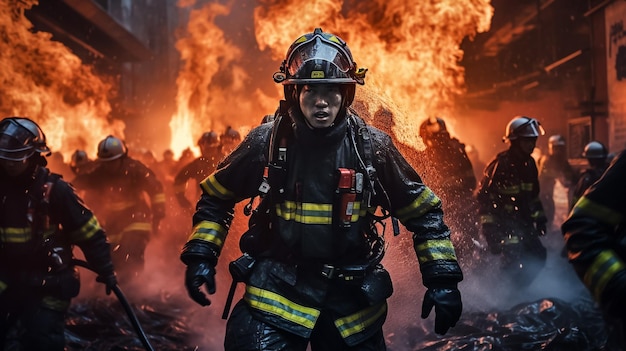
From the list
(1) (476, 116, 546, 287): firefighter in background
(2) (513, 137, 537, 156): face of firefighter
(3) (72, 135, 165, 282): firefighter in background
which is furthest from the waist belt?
(3) (72, 135, 165, 282): firefighter in background

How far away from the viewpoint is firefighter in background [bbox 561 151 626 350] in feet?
6.84

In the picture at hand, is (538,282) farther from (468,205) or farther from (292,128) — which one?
(292,128)

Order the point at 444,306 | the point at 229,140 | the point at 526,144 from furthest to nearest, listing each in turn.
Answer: the point at 229,140 → the point at 526,144 → the point at 444,306

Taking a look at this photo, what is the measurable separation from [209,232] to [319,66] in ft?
3.41

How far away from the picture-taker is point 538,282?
25.4ft

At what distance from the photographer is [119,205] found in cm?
791

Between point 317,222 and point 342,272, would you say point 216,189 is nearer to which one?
point 317,222

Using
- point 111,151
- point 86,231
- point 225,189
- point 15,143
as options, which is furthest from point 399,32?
point 225,189

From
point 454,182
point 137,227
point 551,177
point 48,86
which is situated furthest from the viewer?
point 48,86

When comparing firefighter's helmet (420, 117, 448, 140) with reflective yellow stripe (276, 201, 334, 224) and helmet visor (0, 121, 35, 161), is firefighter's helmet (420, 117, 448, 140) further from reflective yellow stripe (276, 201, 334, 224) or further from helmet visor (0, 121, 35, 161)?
reflective yellow stripe (276, 201, 334, 224)

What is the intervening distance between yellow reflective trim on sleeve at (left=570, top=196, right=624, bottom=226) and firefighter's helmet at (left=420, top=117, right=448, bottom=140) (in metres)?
6.43

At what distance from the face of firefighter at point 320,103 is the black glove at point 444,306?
998 mm

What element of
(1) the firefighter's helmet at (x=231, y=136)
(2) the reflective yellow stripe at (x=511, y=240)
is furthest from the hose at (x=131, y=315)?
(1) the firefighter's helmet at (x=231, y=136)

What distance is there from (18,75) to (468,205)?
35.2ft
